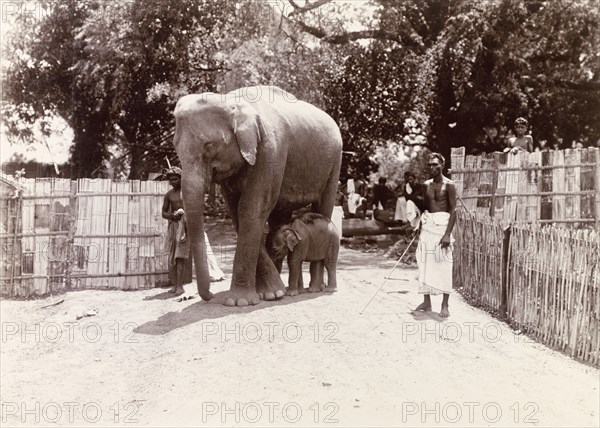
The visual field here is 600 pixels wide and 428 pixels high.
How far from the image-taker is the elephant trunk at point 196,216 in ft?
23.4

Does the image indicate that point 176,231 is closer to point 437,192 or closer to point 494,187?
point 437,192

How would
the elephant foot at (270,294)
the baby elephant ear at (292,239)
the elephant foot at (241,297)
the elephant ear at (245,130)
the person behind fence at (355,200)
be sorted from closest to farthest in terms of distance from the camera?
the elephant ear at (245,130), the elephant foot at (241,297), the elephant foot at (270,294), the baby elephant ear at (292,239), the person behind fence at (355,200)

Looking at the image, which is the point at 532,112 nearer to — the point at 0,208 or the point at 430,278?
the point at 430,278

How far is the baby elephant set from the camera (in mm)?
8180

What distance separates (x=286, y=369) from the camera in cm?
584

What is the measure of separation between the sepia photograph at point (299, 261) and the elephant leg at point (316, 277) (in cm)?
3

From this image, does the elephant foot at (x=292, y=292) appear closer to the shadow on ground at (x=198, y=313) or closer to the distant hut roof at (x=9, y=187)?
the shadow on ground at (x=198, y=313)

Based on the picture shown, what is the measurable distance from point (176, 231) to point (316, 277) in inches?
87.1

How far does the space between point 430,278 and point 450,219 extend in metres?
0.77

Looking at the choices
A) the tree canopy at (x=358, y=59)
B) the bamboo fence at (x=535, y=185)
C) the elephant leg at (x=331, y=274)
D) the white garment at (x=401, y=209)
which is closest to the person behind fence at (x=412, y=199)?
the white garment at (x=401, y=209)

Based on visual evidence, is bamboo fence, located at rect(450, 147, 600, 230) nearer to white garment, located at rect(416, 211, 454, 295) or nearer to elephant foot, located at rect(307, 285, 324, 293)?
white garment, located at rect(416, 211, 454, 295)

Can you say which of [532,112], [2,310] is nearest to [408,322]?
[2,310]

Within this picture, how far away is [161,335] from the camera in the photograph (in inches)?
273

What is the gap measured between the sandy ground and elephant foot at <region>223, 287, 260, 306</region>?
158 mm
